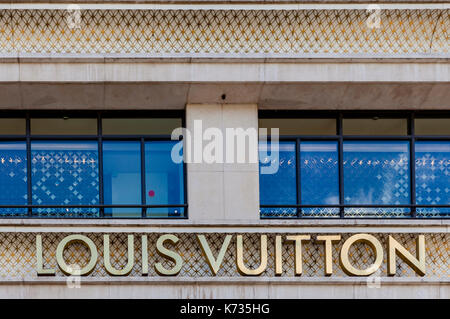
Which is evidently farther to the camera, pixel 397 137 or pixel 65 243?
pixel 397 137

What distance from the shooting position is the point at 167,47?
17609 millimetres

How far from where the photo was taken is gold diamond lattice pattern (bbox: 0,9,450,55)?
17516 mm

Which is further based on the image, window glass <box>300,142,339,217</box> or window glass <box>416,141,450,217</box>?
window glass <box>416,141,450,217</box>

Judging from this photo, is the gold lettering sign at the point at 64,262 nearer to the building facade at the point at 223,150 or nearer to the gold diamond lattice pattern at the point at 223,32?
the building facade at the point at 223,150

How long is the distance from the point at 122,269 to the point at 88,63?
156 inches

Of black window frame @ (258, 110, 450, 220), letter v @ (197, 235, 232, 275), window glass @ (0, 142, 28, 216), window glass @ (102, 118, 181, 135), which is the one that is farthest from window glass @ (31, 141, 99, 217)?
black window frame @ (258, 110, 450, 220)

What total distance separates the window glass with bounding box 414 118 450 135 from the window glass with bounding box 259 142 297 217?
2.68 meters

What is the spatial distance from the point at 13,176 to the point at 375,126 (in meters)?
7.43

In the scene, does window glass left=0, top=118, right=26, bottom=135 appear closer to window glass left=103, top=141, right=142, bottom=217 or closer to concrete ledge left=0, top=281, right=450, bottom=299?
window glass left=103, top=141, right=142, bottom=217

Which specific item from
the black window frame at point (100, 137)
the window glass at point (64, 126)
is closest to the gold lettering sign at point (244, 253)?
the black window frame at point (100, 137)

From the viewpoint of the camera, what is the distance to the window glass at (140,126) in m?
18.5

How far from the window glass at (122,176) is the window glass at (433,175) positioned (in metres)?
5.72
